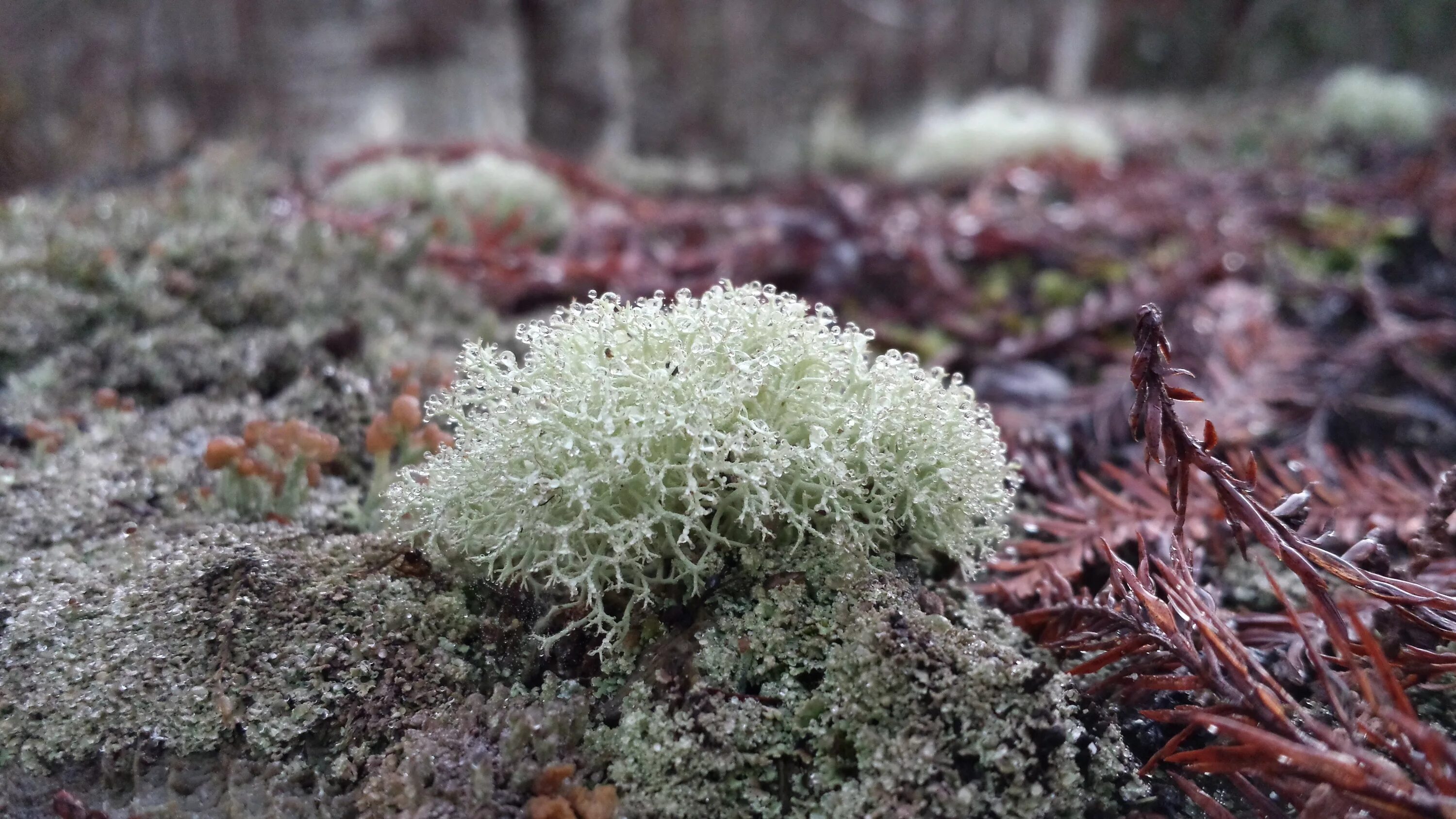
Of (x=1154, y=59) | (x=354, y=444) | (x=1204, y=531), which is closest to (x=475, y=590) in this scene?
(x=354, y=444)

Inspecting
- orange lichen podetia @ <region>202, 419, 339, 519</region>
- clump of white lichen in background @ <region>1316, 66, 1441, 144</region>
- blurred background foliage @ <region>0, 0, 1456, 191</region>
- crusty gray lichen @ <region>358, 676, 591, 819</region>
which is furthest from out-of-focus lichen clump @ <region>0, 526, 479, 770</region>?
clump of white lichen in background @ <region>1316, 66, 1441, 144</region>

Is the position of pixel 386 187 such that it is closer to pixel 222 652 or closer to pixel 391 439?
pixel 391 439

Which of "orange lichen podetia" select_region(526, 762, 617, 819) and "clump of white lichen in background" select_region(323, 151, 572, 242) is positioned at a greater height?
"clump of white lichen in background" select_region(323, 151, 572, 242)

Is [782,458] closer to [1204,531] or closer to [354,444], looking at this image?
[1204,531]

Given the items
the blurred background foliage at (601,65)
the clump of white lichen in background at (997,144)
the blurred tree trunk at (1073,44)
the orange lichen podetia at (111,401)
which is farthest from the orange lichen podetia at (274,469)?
the blurred tree trunk at (1073,44)

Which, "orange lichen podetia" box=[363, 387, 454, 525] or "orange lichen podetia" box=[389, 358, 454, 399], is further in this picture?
"orange lichen podetia" box=[389, 358, 454, 399]

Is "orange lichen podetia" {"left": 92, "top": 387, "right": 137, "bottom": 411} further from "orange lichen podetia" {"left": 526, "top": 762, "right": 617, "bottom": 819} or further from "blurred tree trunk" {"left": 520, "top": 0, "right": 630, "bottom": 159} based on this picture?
"blurred tree trunk" {"left": 520, "top": 0, "right": 630, "bottom": 159}
